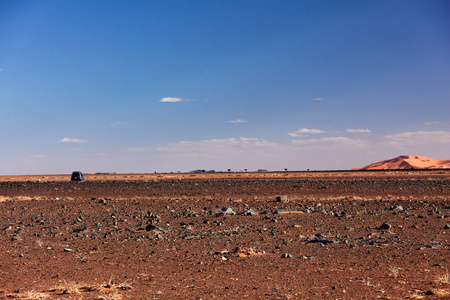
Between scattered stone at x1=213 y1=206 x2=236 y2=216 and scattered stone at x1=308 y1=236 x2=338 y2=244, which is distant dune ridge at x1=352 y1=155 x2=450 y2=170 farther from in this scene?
scattered stone at x1=308 y1=236 x2=338 y2=244

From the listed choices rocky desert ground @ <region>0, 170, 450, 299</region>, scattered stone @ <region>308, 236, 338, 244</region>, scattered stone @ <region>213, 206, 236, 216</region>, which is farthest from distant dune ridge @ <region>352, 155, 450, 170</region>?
scattered stone @ <region>308, 236, 338, 244</region>

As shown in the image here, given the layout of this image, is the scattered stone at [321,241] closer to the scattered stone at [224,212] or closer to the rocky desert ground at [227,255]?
the rocky desert ground at [227,255]

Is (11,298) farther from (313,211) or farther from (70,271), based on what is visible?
(313,211)

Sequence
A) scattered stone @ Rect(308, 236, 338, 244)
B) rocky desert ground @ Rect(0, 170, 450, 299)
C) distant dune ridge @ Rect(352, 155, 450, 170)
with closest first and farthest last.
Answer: rocky desert ground @ Rect(0, 170, 450, 299), scattered stone @ Rect(308, 236, 338, 244), distant dune ridge @ Rect(352, 155, 450, 170)

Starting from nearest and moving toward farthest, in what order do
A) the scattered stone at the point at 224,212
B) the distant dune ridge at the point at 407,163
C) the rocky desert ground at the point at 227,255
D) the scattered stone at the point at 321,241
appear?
the rocky desert ground at the point at 227,255
the scattered stone at the point at 321,241
the scattered stone at the point at 224,212
the distant dune ridge at the point at 407,163

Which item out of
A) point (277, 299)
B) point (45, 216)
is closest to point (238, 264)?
point (277, 299)

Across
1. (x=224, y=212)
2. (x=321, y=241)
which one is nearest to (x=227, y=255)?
(x=321, y=241)

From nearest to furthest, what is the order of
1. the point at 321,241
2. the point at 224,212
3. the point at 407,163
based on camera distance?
1. the point at 321,241
2. the point at 224,212
3. the point at 407,163

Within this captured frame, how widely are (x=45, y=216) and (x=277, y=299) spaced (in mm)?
15072

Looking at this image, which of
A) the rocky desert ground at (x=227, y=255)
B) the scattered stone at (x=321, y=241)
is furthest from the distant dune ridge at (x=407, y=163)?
the scattered stone at (x=321, y=241)

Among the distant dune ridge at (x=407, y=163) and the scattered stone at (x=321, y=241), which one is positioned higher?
the distant dune ridge at (x=407, y=163)

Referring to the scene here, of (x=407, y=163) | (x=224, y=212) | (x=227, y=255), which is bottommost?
(x=227, y=255)

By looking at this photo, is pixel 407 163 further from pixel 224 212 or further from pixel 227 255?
pixel 227 255

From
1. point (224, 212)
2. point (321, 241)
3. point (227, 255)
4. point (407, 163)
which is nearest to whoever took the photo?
point (227, 255)
